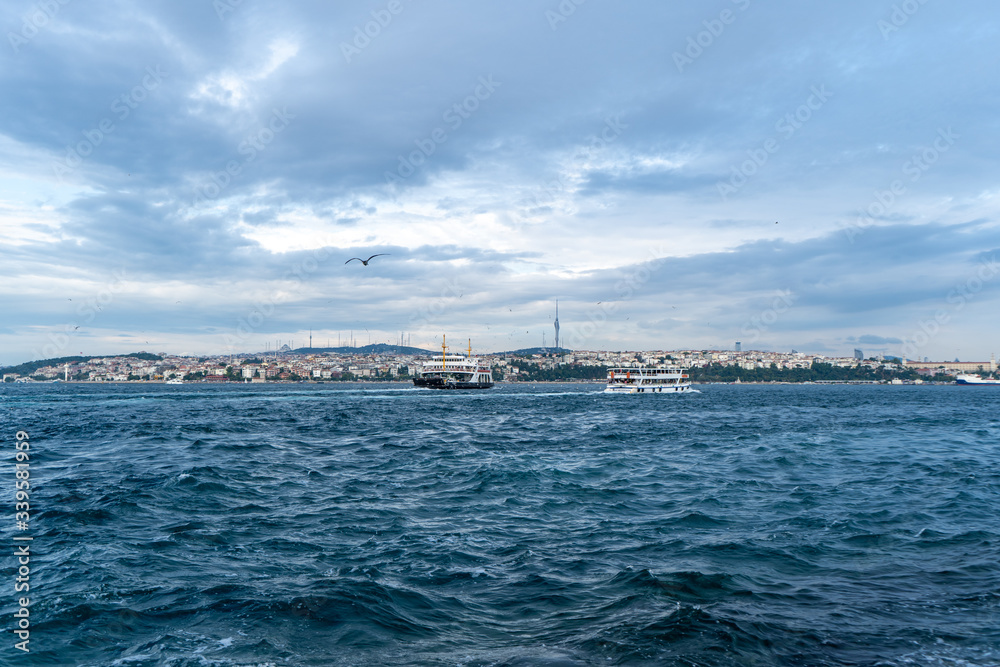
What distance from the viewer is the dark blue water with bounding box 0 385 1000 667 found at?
6590 mm

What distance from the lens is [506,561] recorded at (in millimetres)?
9562

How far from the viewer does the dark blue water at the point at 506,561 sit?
6.59 meters

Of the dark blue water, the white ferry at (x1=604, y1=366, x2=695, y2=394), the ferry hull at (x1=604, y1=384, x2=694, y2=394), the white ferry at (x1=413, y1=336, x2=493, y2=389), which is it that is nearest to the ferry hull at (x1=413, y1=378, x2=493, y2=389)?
the white ferry at (x1=413, y1=336, x2=493, y2=389)

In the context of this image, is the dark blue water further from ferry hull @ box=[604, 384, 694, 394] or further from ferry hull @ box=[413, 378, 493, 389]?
ferry hull @ box=[413, 378, 493, 389]

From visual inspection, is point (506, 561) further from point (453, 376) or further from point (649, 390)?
point (453, 376)

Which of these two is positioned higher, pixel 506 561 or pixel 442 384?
pixel 506 561

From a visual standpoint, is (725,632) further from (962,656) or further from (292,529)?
(292,529)

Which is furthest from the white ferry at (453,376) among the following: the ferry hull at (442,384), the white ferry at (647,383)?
the white ferry at (647,383)

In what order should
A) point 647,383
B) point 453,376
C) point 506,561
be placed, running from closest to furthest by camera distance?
1. point 506,561
2. point 647,383
3. point 453,376

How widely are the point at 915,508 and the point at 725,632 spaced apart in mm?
9958

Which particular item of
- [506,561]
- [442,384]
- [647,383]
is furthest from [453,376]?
[506,561]

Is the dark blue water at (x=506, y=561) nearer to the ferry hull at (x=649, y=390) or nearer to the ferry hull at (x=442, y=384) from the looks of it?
the ferry hull at (x=649, y=390)

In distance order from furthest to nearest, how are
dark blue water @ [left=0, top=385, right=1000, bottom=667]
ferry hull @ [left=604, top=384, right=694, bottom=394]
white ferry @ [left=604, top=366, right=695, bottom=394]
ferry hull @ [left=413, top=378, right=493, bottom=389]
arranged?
ferry hull @ [left=413, top=378, right=493, bottom=389] → white ferry @ [left=604, top=366, right=695, bottom=394] → ferry hull @ [left=604, top=384, right=694, bottom=394] → dark blue water @ [left=0, top=385, right=1000, bottom=667]

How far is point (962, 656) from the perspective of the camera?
20.8 ft
